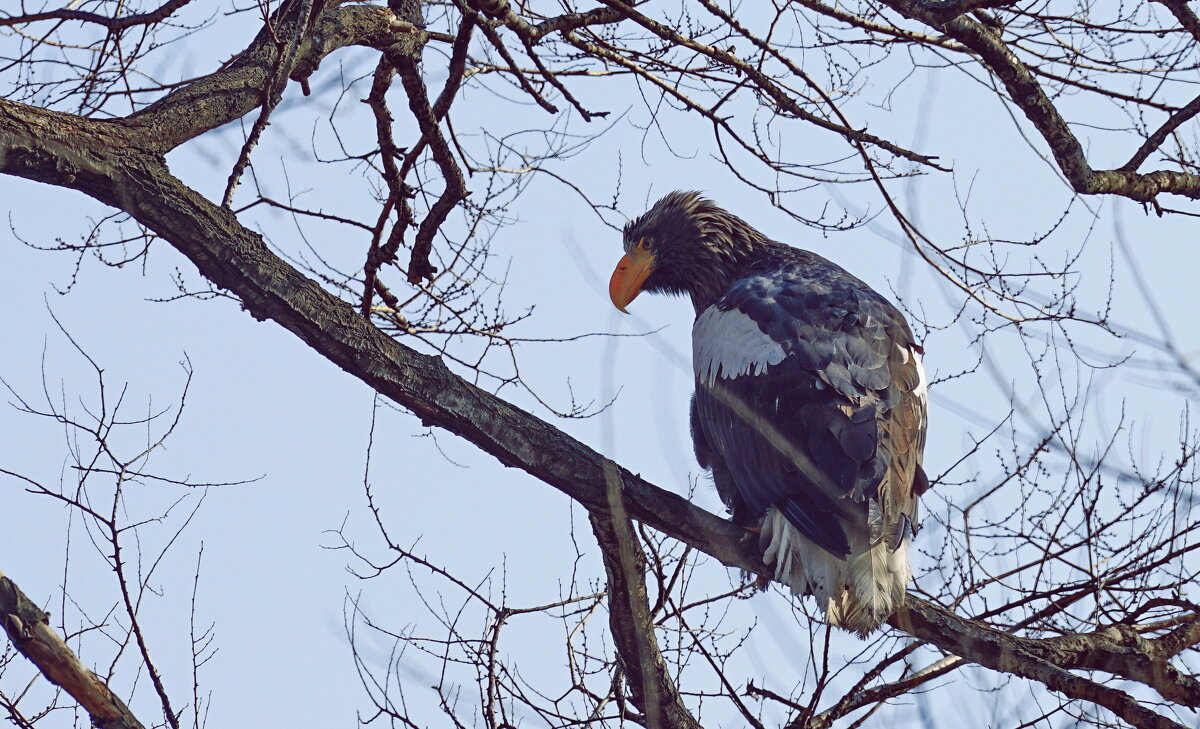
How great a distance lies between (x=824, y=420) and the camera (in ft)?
13.7

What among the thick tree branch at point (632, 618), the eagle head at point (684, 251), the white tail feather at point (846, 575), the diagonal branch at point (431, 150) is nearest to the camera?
the thick tree branch at point (632, 618)

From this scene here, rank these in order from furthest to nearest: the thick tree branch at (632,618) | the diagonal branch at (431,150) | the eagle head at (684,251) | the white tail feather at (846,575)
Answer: the eagle head at (684,251) → the diagonal branch at (431,150) → the white tail feather at (846,575) → the thick tree branch at (632,618)

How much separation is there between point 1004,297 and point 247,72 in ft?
10.6

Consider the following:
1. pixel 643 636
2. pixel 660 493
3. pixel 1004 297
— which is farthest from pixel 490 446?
pixel 1004 297

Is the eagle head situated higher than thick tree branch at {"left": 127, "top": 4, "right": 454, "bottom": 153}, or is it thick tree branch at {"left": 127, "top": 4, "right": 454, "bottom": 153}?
the eagle head

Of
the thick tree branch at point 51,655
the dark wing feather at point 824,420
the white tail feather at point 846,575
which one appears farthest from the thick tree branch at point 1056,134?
the thick tree branch at point 51,655

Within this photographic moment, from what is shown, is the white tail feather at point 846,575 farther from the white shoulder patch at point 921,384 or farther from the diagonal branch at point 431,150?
the diagonal branch at point 431,150

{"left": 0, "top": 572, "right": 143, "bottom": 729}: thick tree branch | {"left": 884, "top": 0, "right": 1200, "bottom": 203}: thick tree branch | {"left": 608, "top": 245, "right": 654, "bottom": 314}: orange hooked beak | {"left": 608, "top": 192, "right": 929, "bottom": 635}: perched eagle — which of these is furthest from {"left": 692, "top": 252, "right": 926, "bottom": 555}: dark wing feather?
{"left": 0, "top": 572, "right": 143, "bottom": 729}: thick tree branch

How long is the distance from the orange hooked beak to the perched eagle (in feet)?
3.33

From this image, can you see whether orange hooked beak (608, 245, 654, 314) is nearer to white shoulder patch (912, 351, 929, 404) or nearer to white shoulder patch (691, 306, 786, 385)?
white shoulder patch (691, 306, 786, 385)

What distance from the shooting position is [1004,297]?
4.94 metres

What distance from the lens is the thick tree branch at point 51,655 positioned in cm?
279

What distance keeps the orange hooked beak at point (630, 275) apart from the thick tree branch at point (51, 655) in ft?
12.2

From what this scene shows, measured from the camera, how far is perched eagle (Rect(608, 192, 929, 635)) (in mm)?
4086
